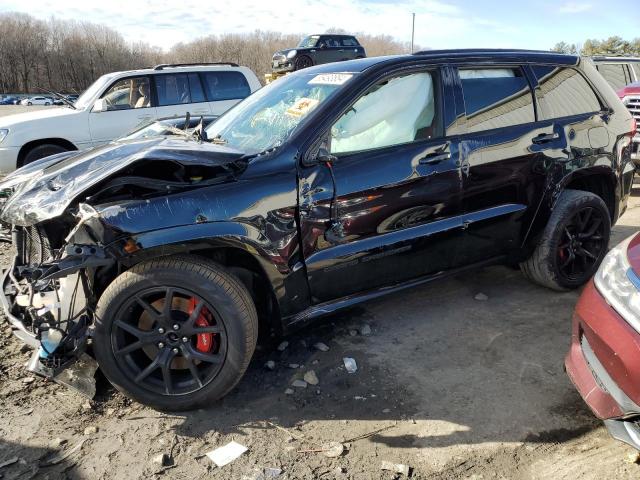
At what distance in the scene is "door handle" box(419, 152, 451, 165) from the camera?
10.2 ft

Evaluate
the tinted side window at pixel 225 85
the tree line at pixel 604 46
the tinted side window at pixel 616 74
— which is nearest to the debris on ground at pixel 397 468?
the tinted side window at pixel 225 85

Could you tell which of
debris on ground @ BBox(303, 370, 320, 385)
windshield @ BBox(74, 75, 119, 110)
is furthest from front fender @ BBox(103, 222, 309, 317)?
windshield @ BBox(74, 75, 119, 110)

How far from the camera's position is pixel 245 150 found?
2.93 meters

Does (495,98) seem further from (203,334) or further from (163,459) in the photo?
(163,459)

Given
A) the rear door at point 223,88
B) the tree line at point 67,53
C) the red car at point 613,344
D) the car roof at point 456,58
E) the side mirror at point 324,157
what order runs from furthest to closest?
the tree line at point 67,53 < the rear door at point 223,88 < the car roof at point 456,58 < the side mirror at point 324,157 < the red car at point 613,344

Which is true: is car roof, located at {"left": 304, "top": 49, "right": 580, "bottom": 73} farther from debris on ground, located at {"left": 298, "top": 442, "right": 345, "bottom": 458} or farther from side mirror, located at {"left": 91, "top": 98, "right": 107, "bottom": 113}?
side mirror, located at {"left": 91, "top": 98, "right": 107, "bottom": 113}

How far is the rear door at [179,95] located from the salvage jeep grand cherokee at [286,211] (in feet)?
18.9

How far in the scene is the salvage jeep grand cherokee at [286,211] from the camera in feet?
8.16

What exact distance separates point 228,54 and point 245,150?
81.7 m

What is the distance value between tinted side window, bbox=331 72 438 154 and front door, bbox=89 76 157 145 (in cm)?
622

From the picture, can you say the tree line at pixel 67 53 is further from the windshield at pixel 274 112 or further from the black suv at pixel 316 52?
the windshield at pixel 274 112

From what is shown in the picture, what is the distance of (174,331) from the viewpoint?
260cm

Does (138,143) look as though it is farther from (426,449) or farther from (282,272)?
(426,449)

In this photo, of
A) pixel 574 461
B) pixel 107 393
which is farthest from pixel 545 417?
pixel 107 393
